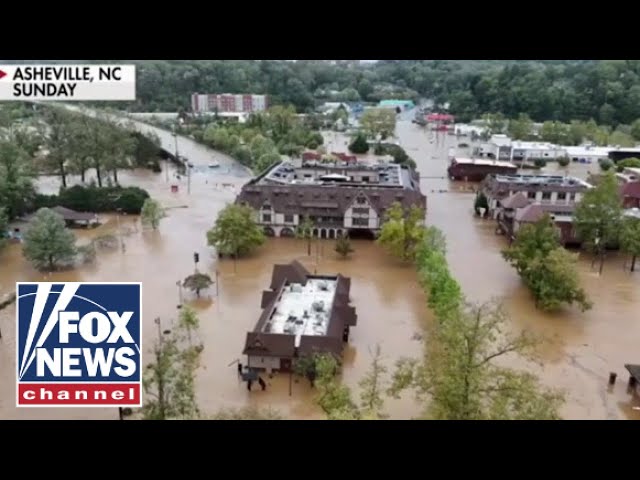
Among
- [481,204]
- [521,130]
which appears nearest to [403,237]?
[481,204]

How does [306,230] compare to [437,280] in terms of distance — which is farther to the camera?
[306,230]

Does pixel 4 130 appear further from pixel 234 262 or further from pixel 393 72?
pixel 393 72

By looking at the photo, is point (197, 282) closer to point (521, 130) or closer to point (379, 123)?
point (379, 123)

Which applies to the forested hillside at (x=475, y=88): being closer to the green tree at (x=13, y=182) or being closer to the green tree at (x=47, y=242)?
the green tree at (x=13, y=182)

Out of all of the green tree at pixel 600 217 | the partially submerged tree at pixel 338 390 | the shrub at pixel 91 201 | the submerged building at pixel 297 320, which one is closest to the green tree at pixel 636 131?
the green tree at pixel 600 217

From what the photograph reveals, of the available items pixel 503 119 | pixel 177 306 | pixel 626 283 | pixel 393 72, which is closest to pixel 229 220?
pixel 177 306

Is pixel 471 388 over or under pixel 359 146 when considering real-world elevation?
under

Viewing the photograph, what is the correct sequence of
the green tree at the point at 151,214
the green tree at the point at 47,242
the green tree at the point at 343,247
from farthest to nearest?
the green tree at the point at 151,214
the green tree at the point at 343,247
the green tree at the point at 47,242
